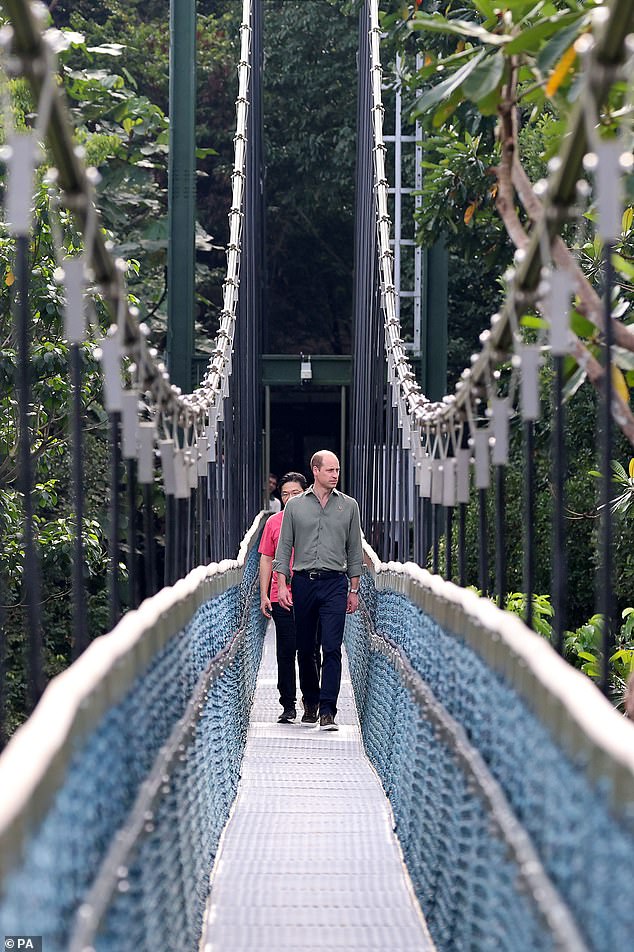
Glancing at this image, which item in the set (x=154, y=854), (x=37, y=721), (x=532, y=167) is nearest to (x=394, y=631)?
(x=154, y=854)

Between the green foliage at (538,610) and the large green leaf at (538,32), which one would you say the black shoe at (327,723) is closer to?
the green foliage at (538,610)

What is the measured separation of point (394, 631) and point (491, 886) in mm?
2289

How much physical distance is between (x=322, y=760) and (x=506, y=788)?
117 inches

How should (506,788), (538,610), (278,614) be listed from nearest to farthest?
(506,788)
(278,614)
(538,610)

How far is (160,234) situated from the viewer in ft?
40.7

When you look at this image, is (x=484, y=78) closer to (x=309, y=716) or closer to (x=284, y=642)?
(x=309, y=716)

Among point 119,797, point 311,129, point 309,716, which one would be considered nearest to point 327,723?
point 309,716

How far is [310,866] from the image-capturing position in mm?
3131

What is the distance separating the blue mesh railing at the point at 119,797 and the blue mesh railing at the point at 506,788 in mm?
374

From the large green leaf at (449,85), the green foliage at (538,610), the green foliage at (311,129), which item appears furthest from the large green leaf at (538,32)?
the green foliage at (311,129)

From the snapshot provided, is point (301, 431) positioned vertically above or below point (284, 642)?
above

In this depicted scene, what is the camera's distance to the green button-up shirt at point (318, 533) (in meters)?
5.20

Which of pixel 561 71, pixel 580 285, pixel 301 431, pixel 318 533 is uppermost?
pixel 301 431

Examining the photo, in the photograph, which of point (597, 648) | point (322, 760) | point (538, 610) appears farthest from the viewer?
point (538, 610)
